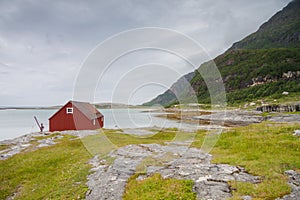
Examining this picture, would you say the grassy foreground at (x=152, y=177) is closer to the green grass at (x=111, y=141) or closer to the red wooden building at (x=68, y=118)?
the green grass at (x=111, y=141)

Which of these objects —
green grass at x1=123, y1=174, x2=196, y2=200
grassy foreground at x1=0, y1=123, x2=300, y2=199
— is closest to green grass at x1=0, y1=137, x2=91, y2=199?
grassy foreground at x1=0, y1=123, x2=300, y2=199

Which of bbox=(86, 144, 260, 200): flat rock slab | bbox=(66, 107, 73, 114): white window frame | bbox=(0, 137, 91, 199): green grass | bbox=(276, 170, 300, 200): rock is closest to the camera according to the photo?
bbox=(276, 170, 300, 200): rock

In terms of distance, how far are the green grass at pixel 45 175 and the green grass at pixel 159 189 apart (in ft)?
9.51

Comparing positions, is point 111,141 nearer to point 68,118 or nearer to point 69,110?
point 69,110

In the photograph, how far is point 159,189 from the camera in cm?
1056

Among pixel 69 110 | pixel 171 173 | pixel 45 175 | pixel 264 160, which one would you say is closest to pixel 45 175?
pixel 45 175

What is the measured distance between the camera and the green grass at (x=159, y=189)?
9.74 metres

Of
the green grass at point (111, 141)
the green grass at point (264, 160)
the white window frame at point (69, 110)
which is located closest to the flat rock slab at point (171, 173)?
the green grass at point (264, 160)

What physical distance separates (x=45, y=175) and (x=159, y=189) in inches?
445

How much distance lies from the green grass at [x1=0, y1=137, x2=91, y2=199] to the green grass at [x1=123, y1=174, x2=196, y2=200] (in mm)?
2900

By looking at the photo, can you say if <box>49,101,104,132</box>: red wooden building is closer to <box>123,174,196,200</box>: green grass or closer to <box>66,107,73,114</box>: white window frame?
<box>66,107,73,114</box>: white window frame

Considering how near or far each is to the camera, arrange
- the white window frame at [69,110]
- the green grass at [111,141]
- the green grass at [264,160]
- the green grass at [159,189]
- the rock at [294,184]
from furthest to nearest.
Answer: the white window frame at [69,110] < the green grass at [111,141] < the green grass at [159,189] < the green grass at [264,160] < the rock at [294,184]

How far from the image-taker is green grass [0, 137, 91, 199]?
1327 cm

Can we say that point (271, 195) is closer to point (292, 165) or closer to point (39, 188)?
point (292, 165)
